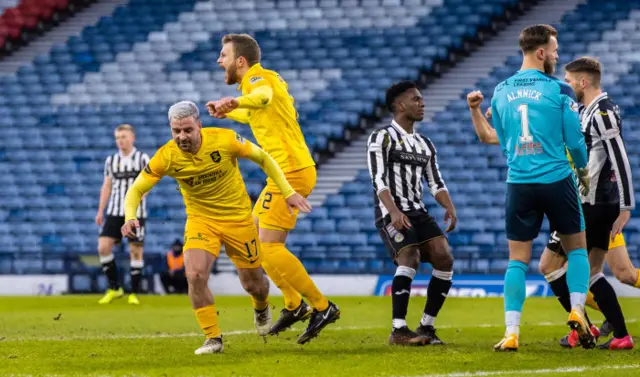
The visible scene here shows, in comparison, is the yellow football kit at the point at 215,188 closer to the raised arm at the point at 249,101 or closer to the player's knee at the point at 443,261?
the raised arm at the point at 249,101

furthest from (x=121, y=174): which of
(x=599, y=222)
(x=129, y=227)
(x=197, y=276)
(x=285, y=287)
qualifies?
(x=599, y=222)

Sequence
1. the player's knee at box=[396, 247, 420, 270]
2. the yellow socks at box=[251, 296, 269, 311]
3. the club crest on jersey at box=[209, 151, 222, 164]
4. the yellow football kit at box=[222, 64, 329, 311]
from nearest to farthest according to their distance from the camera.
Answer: the club crest on jersey at box=[209, 151, 222, 164] → the player's knee at box=[396, 247, 420, 270] → the yellow football kit at box=[222, 64, 329, 311] → the yellow socks at box=[251, 296, 269, 311]

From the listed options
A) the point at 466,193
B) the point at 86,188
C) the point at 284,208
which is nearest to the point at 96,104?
the point at 86,188

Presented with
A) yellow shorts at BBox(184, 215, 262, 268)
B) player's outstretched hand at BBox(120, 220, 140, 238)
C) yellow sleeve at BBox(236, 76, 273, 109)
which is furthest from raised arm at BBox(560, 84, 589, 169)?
player's outstretched hand at BBox(120, 220, 140, 238)

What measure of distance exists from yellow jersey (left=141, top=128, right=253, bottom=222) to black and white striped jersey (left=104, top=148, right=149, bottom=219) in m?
6.93

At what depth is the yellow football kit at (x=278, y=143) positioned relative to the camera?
8.59 metres

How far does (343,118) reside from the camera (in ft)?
72.7

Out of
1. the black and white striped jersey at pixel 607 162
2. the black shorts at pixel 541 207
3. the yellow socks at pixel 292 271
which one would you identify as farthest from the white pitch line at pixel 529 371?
the yellow socks at pixel 292 271

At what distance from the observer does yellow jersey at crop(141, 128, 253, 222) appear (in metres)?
7.79

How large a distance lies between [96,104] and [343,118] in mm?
5450

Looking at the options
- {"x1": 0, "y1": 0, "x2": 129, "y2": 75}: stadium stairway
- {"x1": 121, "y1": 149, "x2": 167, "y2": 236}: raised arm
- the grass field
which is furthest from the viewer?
{"x1": 0, "y1": 0, "x2": 129, "y2": 75}: stadium stairway

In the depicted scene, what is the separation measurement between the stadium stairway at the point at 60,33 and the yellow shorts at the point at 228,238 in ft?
61.0

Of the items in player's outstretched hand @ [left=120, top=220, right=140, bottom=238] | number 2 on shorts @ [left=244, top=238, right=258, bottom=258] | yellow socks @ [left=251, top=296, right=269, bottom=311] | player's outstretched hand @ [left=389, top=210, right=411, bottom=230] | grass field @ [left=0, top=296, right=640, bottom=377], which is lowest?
grass field @ [left=0, top=296, right=640, bottom=377]

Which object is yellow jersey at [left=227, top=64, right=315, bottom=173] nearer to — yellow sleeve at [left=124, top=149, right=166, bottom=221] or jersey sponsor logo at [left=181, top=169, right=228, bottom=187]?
jersey sponsor logo at [left=181, top=169, right=228, bottom=187]
